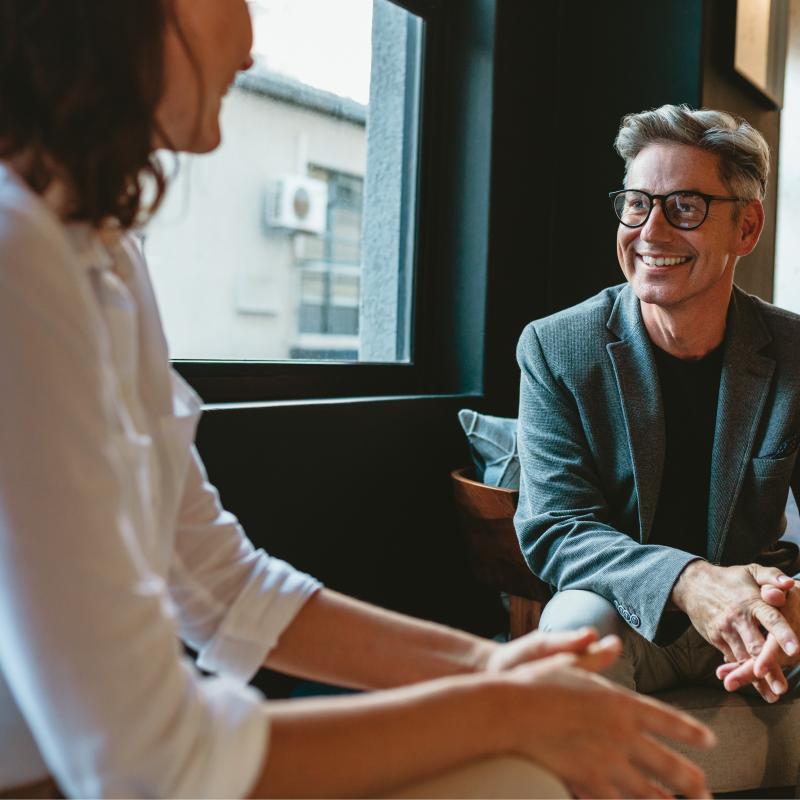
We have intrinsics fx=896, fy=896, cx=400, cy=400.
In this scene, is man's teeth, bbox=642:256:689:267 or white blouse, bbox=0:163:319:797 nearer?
white blouse, bbox=0:163:319:797

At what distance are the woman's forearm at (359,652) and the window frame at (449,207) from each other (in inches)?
63.0

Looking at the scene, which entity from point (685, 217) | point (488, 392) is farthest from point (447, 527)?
point (685, 217)

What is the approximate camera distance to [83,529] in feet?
1.97

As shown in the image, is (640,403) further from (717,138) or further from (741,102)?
(741,102)

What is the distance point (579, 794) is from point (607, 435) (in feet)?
3.54

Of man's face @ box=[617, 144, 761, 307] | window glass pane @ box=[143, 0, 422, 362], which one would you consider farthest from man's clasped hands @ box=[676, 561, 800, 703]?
window glass pane @ box=[143, 0, 422, 362]

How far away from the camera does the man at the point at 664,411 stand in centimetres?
169

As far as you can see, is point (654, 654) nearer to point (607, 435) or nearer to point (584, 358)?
point (607, 435)

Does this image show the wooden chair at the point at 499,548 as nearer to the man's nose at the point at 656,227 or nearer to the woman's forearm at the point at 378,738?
the man's nose at the point at 656,227

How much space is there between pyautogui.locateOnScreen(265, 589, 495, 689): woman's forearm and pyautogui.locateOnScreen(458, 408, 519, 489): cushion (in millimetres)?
1233

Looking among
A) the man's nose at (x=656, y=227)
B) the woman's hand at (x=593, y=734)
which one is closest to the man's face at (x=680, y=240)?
the man's nose at (x=656, y=227)

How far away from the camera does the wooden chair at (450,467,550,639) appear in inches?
83.7

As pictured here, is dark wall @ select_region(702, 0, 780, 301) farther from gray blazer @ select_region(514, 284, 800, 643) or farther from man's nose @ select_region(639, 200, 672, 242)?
gray blazer @ select_region(514, 284, 800, 643)

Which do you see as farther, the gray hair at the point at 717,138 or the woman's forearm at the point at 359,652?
the gray hair at the point at 717,138
